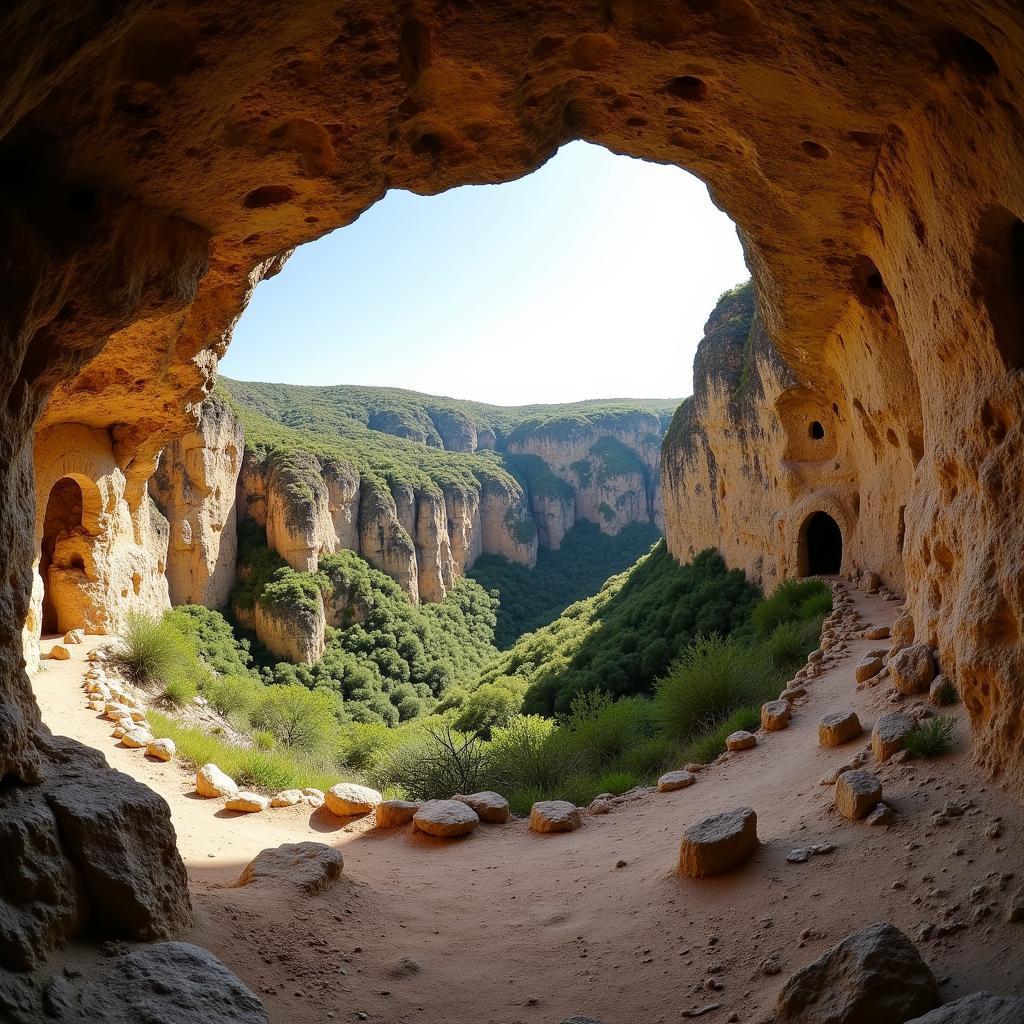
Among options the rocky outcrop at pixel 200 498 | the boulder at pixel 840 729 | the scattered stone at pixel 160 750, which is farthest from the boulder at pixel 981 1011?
the rocky outcrop at pixel 200 498

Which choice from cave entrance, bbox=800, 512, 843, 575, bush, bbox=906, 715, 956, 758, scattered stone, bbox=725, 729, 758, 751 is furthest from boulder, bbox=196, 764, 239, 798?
cave entrance, bbox=800, 512, 843, 575

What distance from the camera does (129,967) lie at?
9.94ft

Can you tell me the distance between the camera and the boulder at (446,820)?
22.3ft

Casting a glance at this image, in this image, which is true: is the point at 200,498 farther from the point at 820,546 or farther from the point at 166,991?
the point at 166,991

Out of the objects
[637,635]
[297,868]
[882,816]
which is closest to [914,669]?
[882,816]

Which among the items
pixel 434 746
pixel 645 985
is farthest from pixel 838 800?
pixel 434 746

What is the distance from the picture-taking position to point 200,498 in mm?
25812

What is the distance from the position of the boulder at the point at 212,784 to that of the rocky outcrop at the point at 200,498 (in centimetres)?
1857

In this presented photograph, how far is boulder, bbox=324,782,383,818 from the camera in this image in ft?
24.6

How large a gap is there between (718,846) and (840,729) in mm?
1975

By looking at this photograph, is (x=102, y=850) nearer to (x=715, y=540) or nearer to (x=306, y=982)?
(x=306, y=982)

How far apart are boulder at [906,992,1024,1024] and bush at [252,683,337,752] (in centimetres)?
1172

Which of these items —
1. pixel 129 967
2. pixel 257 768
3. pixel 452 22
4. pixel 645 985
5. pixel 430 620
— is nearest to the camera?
pixel 129 967

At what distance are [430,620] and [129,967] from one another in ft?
129
